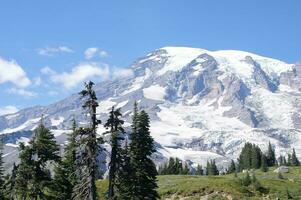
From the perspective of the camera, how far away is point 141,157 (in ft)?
165

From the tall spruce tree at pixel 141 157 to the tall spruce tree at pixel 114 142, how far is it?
Answer: 304 inches

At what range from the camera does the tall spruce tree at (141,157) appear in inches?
1953

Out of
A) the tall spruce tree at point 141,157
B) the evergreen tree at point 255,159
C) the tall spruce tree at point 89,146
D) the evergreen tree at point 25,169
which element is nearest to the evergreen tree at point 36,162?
the evergreen tree at point 25,169

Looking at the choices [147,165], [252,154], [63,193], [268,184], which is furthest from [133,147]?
[252,154]

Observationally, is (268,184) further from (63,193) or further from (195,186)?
(63,193)

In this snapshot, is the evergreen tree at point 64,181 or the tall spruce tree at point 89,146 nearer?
the tall spruce tree at point 89,146

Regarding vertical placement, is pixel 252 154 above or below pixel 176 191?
above

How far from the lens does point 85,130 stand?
123 feet

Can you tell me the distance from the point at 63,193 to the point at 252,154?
144 meters

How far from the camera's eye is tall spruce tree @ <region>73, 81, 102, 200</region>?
3733 cm

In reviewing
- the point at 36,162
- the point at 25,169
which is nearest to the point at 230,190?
the point at 36,162

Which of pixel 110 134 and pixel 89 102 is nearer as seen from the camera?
pixel 89 102

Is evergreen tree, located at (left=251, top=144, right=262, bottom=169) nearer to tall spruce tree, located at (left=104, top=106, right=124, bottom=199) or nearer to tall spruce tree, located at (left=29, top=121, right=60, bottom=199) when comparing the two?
tall spruce tree, located at (left=29, top=121, right=60, bottom=199)

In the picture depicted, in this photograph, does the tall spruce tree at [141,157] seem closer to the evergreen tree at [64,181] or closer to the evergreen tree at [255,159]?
the evergreen tree at [64,181]
